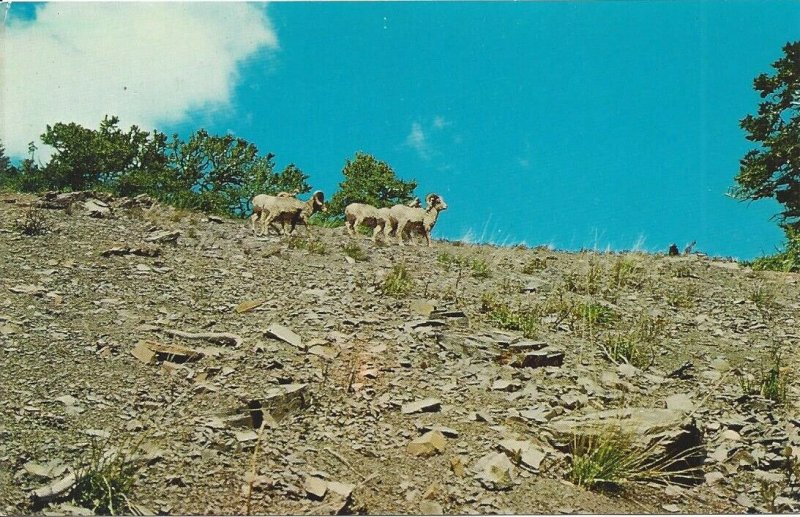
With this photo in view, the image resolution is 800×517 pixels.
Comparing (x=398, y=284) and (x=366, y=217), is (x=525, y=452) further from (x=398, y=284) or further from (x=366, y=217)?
(x=366, y=217)

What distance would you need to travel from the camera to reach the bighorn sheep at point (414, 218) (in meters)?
16.7

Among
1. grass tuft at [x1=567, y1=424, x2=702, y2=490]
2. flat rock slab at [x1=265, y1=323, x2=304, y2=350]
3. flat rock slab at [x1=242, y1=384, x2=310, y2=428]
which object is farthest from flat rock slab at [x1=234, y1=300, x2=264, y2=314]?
grass tuft at [x1=567, y1=424, x2=702, y2=490]

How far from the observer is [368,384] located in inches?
275

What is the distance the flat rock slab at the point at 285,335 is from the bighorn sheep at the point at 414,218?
8.63m

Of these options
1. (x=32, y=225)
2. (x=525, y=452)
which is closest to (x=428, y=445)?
(x=525, y=452)

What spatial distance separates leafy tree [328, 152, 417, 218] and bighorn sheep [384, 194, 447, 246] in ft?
56.8

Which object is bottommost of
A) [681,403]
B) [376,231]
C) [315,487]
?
[315,487]

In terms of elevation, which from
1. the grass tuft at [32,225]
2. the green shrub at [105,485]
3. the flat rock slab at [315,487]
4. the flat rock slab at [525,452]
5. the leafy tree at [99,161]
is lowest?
the green shrub at [105,485]

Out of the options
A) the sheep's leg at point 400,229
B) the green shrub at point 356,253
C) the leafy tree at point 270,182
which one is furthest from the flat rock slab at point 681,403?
the leafy tree at point 270,182

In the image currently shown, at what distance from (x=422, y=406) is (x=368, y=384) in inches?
29.0

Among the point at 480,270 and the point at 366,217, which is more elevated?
the point at 366,217

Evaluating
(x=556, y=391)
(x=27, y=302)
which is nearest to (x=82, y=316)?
(x=27, y=302)

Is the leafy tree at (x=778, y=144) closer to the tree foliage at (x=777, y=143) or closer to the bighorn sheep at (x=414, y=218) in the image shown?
the tree foliage at (x=777, y=143)

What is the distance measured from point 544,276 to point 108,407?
828 centimetres
